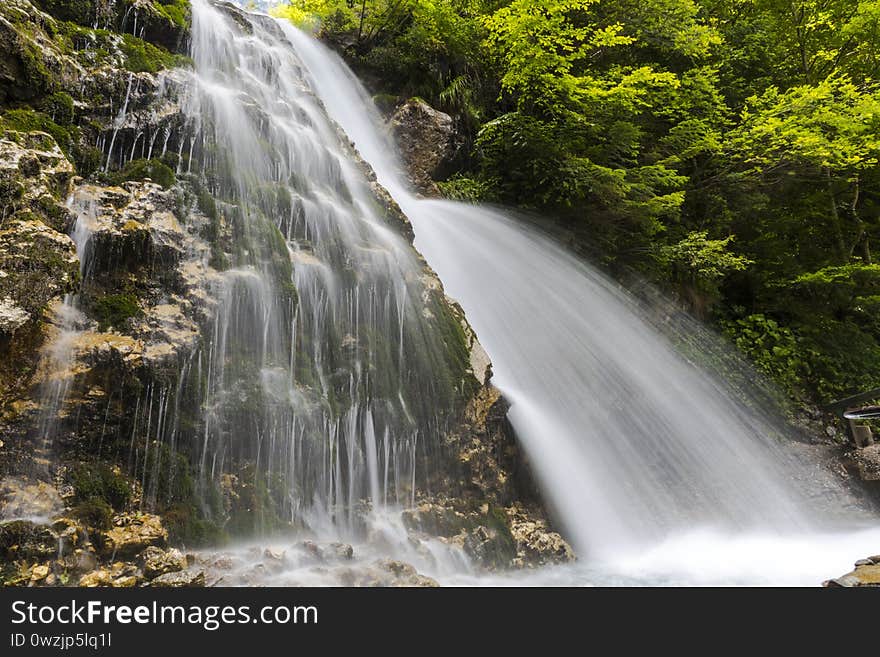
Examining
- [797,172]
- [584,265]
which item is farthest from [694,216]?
[584,265]

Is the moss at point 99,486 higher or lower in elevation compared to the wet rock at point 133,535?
higher

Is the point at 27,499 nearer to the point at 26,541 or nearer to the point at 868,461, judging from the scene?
the point at 26,541

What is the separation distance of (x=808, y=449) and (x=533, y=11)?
8836 millimetres

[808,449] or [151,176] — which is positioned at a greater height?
[151,176]

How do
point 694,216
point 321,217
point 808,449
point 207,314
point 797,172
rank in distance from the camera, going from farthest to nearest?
point 694,216 → point 797,172 → point 808,449 → point 321,217 → point 207,314

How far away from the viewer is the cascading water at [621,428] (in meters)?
6.31

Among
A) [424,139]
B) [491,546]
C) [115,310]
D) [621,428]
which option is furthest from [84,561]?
[424,139]

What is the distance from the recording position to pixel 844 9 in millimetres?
12516

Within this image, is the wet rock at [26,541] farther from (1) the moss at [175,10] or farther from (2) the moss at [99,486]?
(1) the moss at [175,10]

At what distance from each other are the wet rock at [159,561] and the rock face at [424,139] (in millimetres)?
8454

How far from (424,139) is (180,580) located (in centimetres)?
965

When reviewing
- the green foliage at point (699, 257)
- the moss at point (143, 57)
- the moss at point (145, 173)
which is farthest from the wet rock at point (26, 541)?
the green foliage at point (699, 257)

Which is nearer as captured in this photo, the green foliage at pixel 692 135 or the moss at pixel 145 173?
the moss at pixel 145 173

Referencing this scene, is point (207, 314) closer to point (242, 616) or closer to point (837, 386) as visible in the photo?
point (242, 616)
